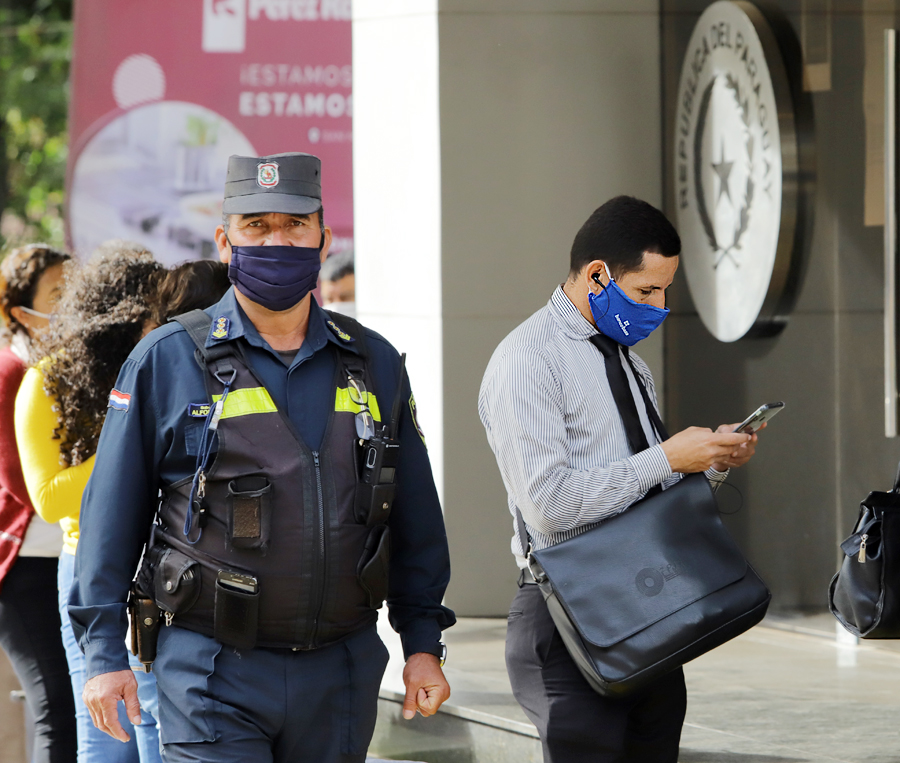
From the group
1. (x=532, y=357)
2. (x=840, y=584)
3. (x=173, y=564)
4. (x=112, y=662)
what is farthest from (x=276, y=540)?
(x=840, y=584)

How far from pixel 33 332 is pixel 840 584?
2737 mm

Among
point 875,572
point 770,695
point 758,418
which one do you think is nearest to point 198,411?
point 758,418

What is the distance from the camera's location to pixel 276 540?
2.71m

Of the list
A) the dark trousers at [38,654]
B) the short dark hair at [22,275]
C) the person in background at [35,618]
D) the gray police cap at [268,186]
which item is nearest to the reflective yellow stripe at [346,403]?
the gray police cap at [268,186]

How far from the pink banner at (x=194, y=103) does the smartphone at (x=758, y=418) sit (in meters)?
5.14

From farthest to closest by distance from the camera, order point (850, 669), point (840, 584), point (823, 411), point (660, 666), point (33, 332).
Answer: point (823, 411), point (850, 669), point (33, 332), point (840, 584), point (660, 666)

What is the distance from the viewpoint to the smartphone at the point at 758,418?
2975 mm

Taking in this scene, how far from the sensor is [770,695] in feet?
16.6

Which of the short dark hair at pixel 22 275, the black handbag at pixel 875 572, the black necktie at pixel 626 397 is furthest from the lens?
the short dark hair at pixel 22 275

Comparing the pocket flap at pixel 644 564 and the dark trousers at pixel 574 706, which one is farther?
the dark trousers at pixel 574 706

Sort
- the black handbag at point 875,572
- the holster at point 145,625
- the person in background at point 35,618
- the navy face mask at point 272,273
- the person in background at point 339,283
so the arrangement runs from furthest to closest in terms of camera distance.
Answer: the person in background at point 339,283 < the person in background at point 35,618 < the black handbag at point 875,572 < the navy face mask at point 272,273 < the holster at point 145,625

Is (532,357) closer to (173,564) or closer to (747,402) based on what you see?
(173,564)

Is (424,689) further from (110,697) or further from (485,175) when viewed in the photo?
(485,175)

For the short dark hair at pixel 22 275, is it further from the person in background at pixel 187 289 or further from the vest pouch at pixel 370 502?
the vest pouch at pixel 370 502
